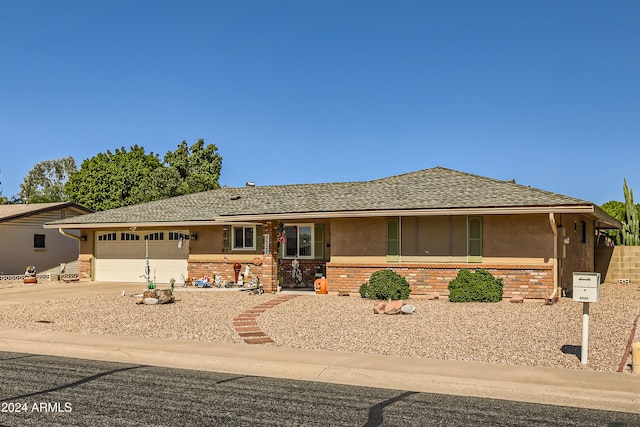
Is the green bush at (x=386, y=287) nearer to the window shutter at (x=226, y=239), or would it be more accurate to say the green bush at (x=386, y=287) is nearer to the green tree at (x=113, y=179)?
the window shutter at (x=226, y=239)

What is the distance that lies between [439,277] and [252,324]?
821cm

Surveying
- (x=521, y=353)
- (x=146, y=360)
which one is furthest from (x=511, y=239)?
(x=146, y=360)

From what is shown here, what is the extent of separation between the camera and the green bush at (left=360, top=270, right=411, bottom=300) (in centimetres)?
2131

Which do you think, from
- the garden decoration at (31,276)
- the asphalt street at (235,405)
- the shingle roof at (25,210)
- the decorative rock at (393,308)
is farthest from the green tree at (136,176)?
the asphalt street at (235,405)

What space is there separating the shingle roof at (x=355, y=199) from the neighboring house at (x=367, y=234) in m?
0.06

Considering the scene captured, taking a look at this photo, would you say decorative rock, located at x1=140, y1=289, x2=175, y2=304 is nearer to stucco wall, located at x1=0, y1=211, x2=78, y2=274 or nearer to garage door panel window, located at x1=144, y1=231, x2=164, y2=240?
garage door panel window, located at x1=144, y1=231, x2=164, y2=240

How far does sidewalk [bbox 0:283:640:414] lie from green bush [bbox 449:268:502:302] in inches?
385

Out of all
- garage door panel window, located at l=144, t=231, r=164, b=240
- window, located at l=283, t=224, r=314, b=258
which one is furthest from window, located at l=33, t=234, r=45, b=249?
window, located at l=283, t=224, r=314, b=258

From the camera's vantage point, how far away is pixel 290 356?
11.5 meters

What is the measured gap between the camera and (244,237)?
91.4 ft

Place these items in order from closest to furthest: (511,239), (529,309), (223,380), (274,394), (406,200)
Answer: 1. (274,394)
2. (223,380)
3. (529,309)
4. (511,239)
5. (406,200)

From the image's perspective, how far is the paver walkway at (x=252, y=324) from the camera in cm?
1365

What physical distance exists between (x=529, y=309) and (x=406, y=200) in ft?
20.1

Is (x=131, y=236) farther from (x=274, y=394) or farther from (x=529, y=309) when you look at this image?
(x=274, y=394)
